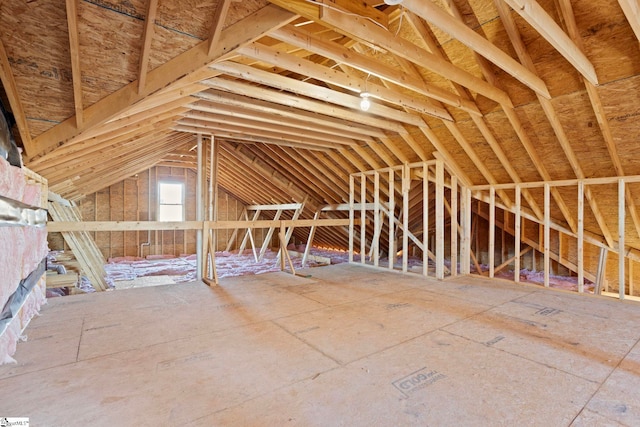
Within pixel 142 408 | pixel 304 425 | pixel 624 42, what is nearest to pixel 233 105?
pixel 142 408

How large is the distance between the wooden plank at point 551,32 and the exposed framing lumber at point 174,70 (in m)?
1.45

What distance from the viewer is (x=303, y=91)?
3457mm

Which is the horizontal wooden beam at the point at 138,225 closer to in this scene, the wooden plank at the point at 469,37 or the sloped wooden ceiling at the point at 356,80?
the sloped wooden ceiling at the point at 356,80

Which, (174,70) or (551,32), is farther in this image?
(551,32)

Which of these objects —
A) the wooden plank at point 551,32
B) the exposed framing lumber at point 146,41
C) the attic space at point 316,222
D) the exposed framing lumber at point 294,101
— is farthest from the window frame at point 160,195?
the wooden plank at point 551,32

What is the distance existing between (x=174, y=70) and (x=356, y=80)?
2.05m

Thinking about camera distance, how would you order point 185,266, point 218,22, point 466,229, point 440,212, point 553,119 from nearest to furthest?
point 218,22
point 553,119
point 440,212
point 466,229
point 185,266

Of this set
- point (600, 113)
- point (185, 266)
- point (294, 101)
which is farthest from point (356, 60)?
point (185, 266)

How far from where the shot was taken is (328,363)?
224cm

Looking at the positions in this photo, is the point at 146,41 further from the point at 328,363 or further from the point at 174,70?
the point at 328,363

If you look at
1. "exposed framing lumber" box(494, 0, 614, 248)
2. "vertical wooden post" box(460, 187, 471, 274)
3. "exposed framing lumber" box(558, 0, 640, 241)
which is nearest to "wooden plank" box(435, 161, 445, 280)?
"vertical wooden post" box(460, 187, 471, 274)

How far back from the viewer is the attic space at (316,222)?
69.3 inches

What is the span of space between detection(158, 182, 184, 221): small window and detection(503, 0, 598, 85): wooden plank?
33.3 feet

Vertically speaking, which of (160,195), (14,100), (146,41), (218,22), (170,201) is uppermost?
(218,22)
